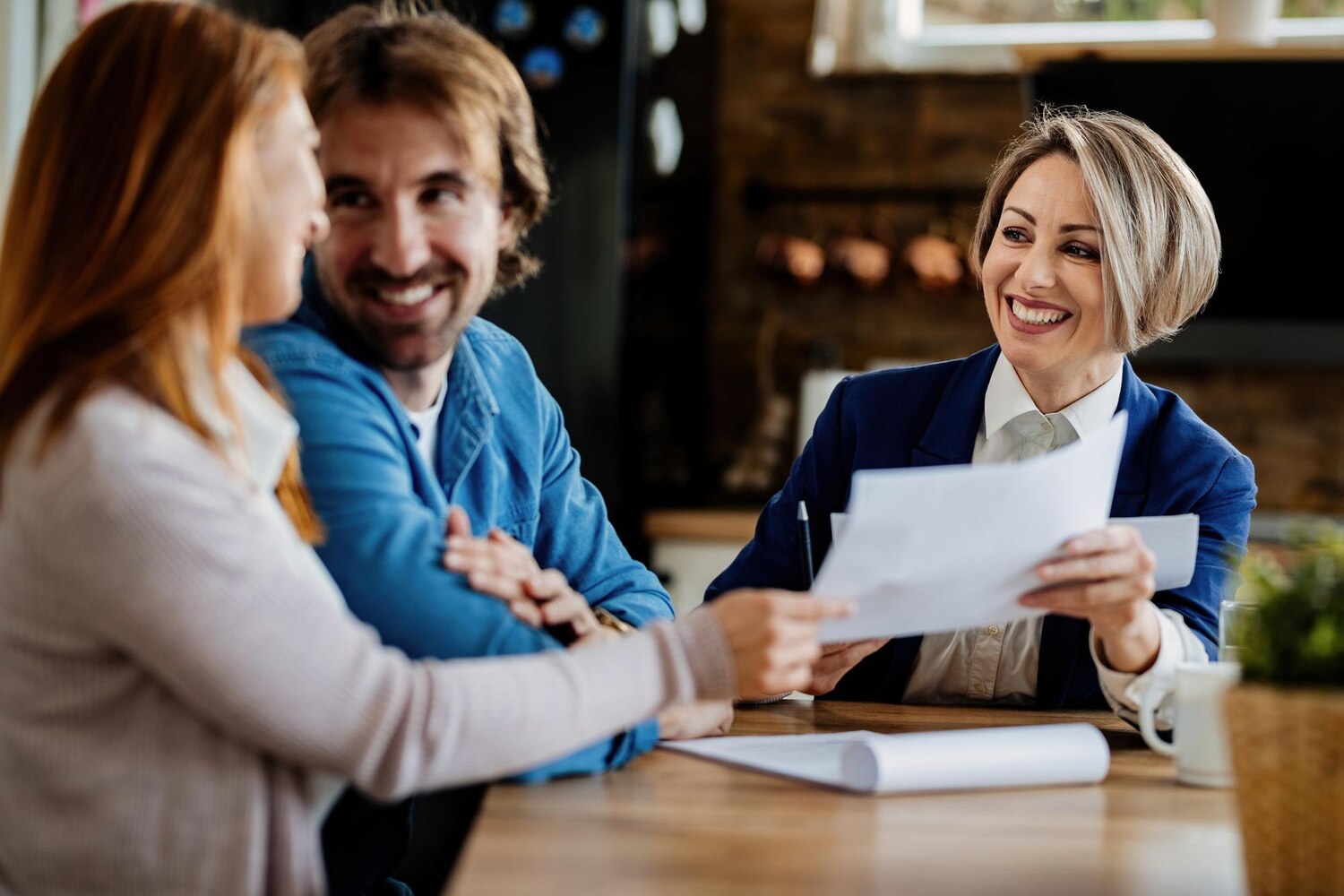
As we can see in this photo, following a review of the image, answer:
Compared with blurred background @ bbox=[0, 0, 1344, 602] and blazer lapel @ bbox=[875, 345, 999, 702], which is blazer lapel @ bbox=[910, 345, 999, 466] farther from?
blurred background @ bbox=[0, 0, 1344, 602]

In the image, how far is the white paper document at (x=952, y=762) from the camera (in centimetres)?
118

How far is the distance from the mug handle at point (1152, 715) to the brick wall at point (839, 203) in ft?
8.24

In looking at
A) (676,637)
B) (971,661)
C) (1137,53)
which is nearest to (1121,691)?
(971,661)

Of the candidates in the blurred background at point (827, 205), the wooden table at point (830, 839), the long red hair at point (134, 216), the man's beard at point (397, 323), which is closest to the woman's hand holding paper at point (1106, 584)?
the wooden table at point (830, 839)

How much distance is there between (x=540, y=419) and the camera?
5.21ft

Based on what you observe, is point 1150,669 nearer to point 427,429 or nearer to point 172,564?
point 427,429

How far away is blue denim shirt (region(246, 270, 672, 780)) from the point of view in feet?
3.88

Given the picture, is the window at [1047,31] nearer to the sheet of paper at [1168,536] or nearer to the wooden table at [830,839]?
the sheet of paper at [1168,536]

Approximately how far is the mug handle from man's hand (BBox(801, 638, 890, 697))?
300mm

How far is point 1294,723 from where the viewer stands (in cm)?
92

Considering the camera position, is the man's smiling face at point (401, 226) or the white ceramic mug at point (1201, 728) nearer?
the white ceramic mug at point (1201, 728)

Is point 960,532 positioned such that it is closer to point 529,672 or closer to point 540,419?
point 529,672

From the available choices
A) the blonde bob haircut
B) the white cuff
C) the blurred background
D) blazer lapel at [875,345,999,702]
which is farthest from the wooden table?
the blurred background

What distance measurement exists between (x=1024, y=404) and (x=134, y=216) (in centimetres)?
115
